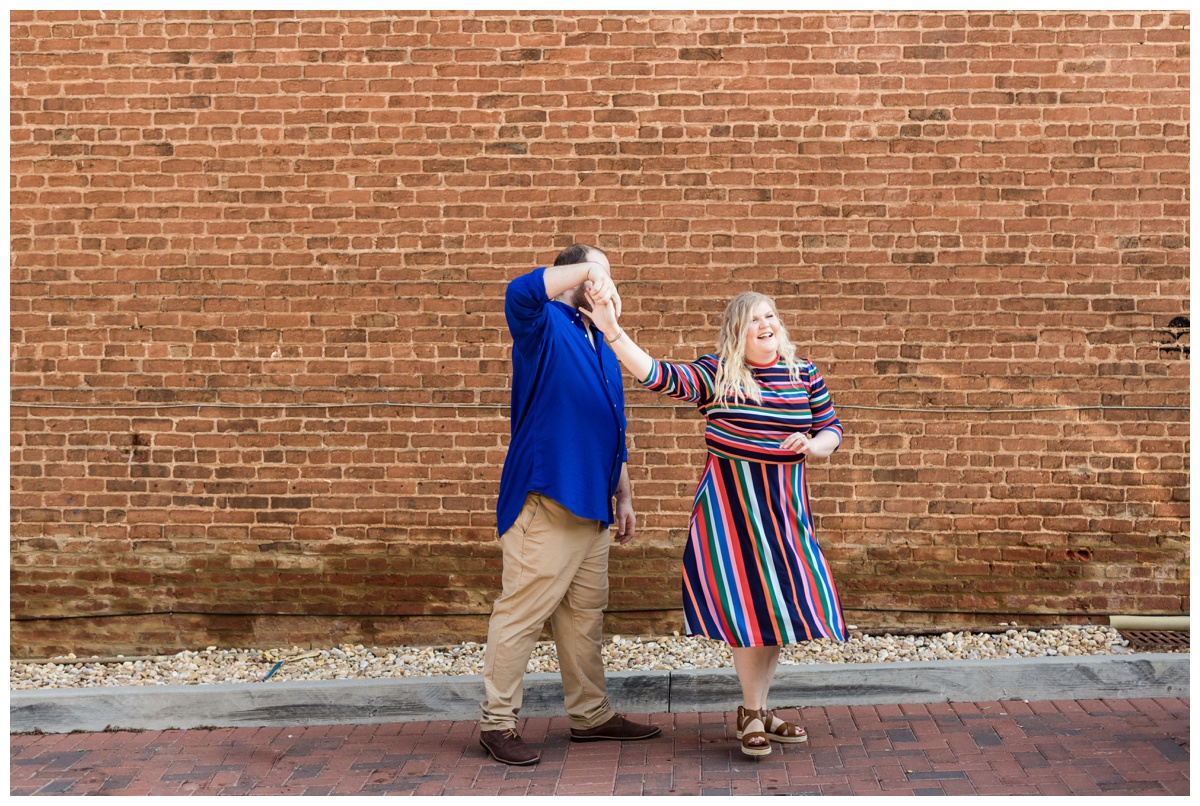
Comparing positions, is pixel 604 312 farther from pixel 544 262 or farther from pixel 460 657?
pixel 460 657

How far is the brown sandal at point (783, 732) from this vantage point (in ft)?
14.2

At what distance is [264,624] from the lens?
19.6 ft

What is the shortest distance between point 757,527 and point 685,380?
61 centimetres

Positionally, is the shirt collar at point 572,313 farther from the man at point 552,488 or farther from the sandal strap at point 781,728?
the sandal strap at point 781,728

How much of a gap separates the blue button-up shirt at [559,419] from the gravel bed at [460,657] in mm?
1486

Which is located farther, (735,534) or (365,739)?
(365,739)

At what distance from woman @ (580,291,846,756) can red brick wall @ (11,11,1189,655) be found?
169 cm

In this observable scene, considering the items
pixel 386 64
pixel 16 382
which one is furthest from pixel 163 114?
pixel 16 382

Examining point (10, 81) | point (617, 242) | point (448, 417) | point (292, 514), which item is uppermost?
point (10, 81)

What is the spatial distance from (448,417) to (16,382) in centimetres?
234

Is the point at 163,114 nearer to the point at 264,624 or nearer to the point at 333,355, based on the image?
the point at 333,355

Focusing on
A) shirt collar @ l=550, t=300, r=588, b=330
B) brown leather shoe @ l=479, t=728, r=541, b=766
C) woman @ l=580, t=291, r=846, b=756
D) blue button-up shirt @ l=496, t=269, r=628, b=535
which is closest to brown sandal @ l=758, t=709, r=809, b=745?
woman @ l=580, t=291, r=846, b=756

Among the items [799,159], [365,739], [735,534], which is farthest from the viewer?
[799,159]

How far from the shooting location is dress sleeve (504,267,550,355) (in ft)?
12.9
